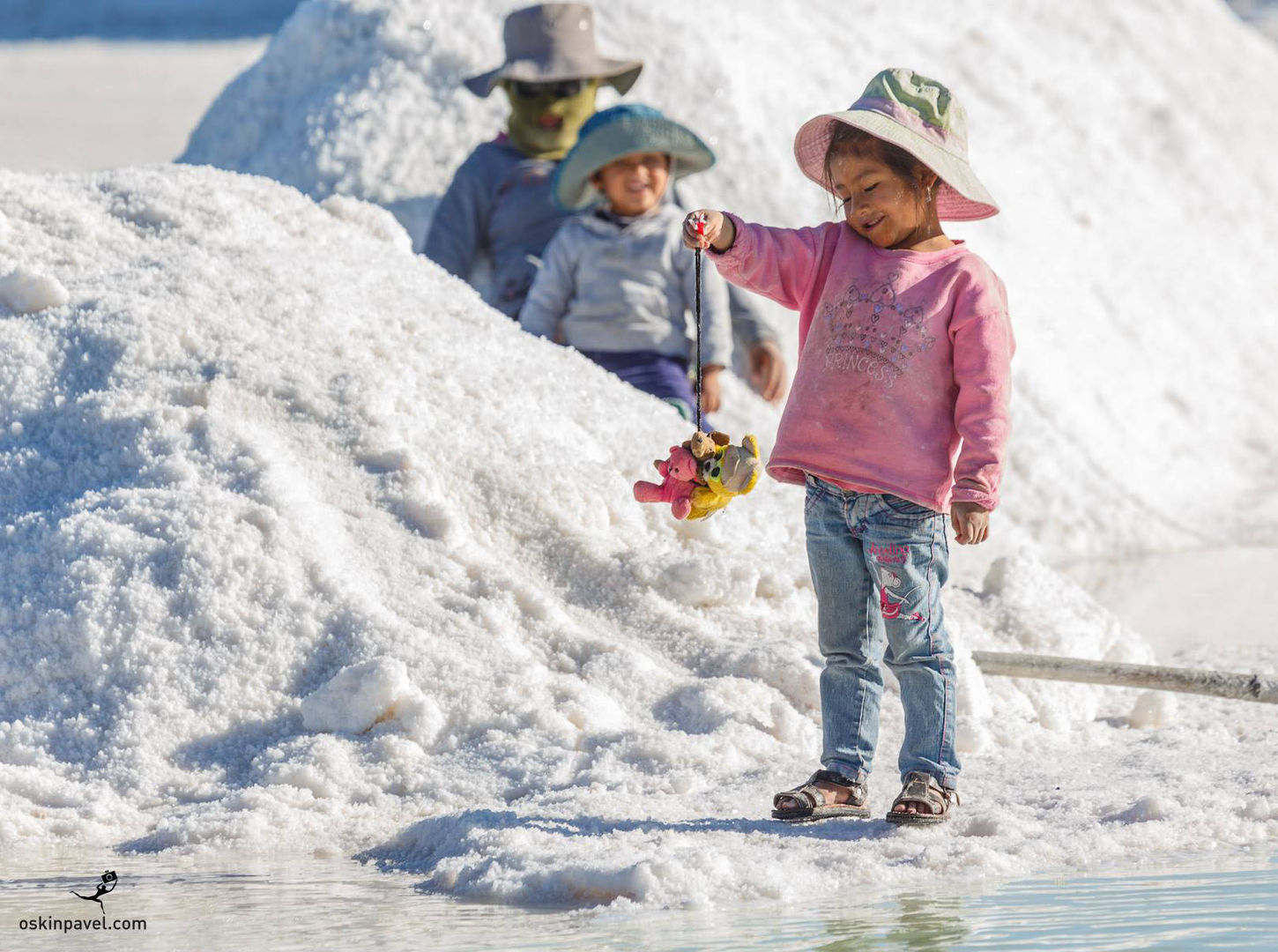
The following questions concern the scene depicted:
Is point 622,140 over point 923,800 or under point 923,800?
over

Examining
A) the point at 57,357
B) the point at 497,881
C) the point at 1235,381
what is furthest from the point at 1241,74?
the point at 497,881

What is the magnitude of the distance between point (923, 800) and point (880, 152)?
109 cm

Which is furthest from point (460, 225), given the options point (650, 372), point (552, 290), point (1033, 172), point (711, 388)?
point (1033, 172)

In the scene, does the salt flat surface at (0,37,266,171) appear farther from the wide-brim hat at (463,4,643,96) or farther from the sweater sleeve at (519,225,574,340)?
the sweater sleeve at (519,225,574,340)

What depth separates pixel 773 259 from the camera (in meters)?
3.28

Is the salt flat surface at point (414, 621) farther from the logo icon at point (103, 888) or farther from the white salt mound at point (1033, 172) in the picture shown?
the white salt mound at point (1033, 172)

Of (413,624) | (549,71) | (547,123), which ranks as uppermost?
(549,71)

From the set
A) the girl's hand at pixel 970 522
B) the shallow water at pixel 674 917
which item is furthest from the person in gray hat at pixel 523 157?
the shallow water at pixel 674 917

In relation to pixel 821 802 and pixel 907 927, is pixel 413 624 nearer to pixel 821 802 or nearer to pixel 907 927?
pixel 821 802

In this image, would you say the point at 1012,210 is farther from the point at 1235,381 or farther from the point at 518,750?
the point at 518,750

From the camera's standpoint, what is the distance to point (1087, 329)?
8109 mm

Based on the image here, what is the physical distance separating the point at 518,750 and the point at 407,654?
0.33 metres

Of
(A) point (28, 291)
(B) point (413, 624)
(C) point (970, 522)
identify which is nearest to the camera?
(C) point (970, 522)

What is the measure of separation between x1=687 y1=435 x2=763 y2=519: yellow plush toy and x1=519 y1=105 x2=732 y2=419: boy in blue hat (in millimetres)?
2177
